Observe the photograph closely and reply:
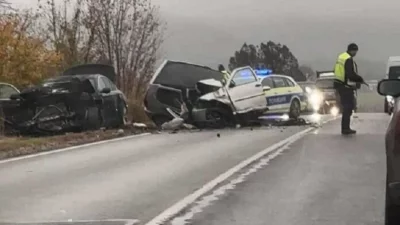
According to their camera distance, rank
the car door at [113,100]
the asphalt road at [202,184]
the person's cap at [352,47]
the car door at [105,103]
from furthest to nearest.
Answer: the car door at [113,100] < the car door at [105,103] < the person's cap at [352,47] < the asphalt road at [202,184]

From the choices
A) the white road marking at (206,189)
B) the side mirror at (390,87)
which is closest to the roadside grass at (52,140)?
the white road marking at (206,189)

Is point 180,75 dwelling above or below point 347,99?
above

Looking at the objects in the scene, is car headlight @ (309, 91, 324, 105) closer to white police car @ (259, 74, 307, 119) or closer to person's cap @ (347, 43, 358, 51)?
white police car @ (259, 74, 307, 119)

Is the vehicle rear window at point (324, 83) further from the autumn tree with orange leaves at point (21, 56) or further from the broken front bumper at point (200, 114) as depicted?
the broken front bumper at point (200, 114)

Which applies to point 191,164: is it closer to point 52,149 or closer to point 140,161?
point 140,161

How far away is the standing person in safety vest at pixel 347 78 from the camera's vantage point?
17531 mm

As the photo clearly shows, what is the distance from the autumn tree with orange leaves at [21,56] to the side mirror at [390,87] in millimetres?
20464

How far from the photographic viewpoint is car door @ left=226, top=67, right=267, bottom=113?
21.4m

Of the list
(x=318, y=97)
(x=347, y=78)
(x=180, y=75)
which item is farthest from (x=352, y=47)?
(x=318, y=97)

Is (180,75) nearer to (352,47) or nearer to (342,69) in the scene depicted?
(342,69)

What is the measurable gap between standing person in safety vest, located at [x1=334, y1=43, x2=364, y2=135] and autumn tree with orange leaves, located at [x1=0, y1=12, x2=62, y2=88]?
12.5 m

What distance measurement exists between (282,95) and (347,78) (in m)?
8.07

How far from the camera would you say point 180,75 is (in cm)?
2172

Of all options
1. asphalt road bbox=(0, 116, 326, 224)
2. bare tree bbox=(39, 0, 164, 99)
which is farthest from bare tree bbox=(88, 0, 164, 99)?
asphalt road bbox=(0, 116, 326, 224)
